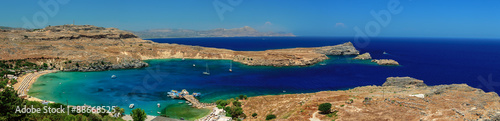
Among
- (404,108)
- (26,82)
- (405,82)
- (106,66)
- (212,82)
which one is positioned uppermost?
(404,108)

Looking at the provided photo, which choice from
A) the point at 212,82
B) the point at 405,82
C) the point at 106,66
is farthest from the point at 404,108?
the point at 106,66

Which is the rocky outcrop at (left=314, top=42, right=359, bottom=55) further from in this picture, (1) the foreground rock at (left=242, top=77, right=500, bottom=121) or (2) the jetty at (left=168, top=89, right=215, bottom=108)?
(2) the jetty at (left=168, top=89, right=215, bottom=108)

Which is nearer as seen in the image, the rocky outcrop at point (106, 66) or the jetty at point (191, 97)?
the jetty at point (191, 97)

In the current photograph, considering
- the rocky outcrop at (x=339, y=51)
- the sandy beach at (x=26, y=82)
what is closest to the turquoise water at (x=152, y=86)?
the sandy beach at (x=26, y=82)

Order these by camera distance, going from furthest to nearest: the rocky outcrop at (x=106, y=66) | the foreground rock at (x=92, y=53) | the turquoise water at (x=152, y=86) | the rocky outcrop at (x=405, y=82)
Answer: the foreground rock at (x=92, y=53)
the rocky outcrop at (x=106, y=66)
the rocky outcrop at (x=405, y=82)
the turquoise water at (x=152, y=86)

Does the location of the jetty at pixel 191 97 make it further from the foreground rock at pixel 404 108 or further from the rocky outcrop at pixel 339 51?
the rocky outcrop at pixel 339 51

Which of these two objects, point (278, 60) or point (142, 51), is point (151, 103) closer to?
point (278, 60)

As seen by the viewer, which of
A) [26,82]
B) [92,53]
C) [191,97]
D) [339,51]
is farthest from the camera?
[339,51]

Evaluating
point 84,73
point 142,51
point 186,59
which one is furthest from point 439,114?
point 142,51

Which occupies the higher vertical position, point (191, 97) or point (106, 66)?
point (106, 66)

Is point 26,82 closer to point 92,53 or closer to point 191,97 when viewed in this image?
point 191,97

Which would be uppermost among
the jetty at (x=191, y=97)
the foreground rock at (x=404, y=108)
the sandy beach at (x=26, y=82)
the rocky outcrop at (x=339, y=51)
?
the rocky outcrop at (x=339, y=51)

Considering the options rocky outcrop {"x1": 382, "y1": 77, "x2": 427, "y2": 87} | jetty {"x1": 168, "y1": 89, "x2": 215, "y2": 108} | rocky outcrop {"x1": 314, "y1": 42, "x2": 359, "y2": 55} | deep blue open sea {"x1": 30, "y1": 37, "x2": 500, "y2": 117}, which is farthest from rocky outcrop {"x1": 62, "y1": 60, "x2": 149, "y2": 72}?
rocky outcrop {"x1": 314, "y1": 42, "x2": 359, "y2": 55}
